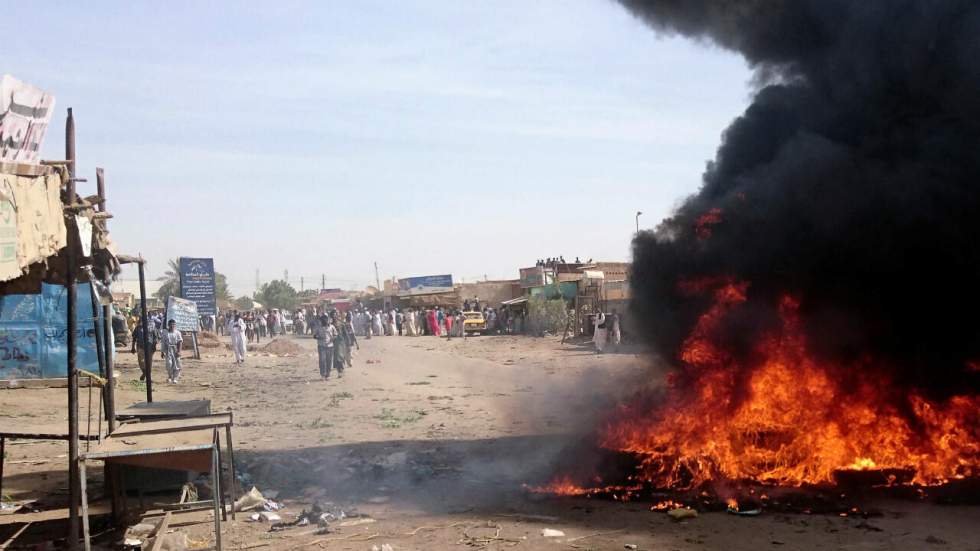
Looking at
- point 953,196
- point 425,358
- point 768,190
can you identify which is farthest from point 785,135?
point 425,358

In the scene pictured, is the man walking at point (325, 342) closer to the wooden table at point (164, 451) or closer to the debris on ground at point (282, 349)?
the debris on ground at point (282, 349)

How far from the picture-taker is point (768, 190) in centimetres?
1130

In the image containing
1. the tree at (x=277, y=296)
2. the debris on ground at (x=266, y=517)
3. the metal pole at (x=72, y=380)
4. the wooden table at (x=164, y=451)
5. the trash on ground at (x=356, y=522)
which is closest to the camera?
the metal pole at (x=72, y=380)

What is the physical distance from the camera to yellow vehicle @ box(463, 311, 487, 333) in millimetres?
46906

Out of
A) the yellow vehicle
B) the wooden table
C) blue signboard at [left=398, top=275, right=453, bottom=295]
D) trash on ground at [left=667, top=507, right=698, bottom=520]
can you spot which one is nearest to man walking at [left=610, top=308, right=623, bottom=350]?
the yellow vehicle

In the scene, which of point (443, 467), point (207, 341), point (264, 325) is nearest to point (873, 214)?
point (443, 467)

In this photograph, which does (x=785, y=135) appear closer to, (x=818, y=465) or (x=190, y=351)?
(x=818, y=465)

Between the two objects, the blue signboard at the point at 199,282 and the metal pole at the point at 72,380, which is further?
the blue signboard at the point at 199,282

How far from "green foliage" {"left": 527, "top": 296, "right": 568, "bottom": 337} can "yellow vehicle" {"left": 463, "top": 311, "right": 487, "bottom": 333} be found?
535 cm

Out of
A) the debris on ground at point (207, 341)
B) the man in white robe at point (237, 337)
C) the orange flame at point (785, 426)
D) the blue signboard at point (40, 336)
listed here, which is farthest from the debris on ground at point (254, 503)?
the debris on ground at point (207, 341)

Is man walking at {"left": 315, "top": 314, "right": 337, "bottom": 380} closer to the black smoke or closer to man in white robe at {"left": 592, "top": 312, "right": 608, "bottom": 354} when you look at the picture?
man in white robe at {"left": 592, "top": 312, "right": 608, "bottom": 354}

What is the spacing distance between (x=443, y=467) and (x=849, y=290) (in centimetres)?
596

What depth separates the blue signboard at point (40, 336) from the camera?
2127 centimetres

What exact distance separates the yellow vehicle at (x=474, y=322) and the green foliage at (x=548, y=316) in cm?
535
